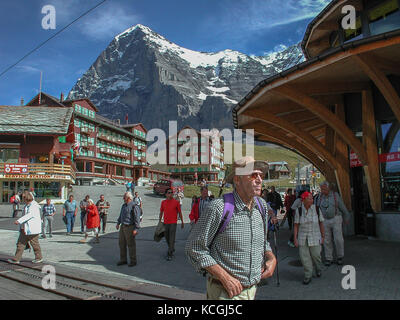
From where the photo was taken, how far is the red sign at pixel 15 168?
107 ft

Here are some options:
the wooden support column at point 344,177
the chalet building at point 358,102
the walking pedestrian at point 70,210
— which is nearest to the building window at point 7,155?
the walking pedestrian at point 70,210

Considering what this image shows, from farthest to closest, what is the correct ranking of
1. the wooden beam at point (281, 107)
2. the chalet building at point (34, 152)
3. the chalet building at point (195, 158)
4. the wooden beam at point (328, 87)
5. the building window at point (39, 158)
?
the chalet building at point (195, 158) → the building window at point (39, 158) → the chalet building at point (34, 152) → the wooden beam at point (281, 107) → the wooden beam at point (328, 87)

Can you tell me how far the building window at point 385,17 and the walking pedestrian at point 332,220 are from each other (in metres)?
6.60

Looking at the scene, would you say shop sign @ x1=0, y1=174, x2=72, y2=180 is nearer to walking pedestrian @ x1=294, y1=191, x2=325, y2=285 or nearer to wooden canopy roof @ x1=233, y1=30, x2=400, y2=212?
wooden canopy roof @ x1=233, y1=30, x2=400, y2=212

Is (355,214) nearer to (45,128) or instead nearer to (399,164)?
(399,164)

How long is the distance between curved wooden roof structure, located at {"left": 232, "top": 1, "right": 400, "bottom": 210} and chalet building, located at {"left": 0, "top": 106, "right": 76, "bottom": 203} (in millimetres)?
25689

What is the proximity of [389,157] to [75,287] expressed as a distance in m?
9.97

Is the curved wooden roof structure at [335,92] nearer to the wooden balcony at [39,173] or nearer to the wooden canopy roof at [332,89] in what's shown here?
the wooden canopy roof at [332,89]

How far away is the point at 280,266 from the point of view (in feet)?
25.9

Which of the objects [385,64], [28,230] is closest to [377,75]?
[385,64]

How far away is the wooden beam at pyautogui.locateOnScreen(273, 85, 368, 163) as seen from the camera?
9789mm

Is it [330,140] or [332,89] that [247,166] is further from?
[330,140]

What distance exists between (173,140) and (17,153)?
139ft

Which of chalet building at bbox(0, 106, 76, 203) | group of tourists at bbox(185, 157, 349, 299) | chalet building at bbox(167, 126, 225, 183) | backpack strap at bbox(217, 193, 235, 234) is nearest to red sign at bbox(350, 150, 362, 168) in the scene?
group of tourists at bbox(185, 157, 349, 299)
